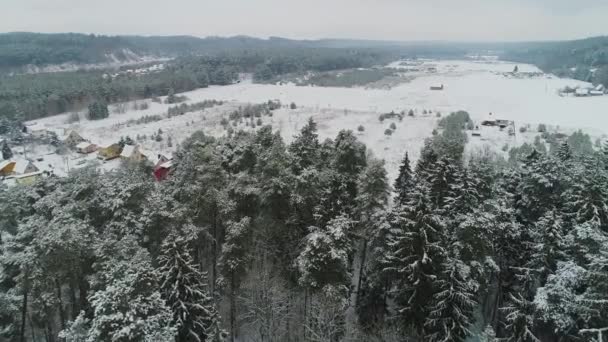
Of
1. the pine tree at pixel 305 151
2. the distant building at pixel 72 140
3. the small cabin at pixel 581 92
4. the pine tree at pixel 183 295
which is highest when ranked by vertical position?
the small cabin at pixel 581 92

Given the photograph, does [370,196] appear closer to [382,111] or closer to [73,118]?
[382,111]

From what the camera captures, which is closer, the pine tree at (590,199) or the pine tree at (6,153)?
the pine tree at (590,199)

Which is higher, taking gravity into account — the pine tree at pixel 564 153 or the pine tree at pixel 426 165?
the pine tree at pixel 564 153

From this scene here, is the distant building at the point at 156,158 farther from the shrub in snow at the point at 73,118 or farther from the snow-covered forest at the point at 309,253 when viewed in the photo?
the shrub in snow at the point at 73,118

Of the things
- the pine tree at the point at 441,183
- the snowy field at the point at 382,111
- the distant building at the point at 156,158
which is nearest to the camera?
the pine tree at the point at 441,183

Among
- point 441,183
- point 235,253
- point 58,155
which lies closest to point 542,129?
point 441,183

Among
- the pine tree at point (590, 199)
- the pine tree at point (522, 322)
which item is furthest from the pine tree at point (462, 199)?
the pine tree at point (522, 322)

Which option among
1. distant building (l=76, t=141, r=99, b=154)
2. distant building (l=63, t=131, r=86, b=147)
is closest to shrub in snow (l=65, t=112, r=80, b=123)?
distant building (l=63, t=131, r=86, b=147)
